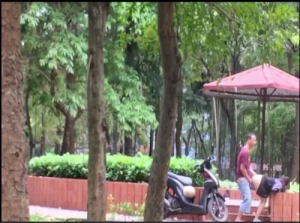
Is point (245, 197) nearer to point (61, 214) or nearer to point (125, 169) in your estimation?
point (125, 169)

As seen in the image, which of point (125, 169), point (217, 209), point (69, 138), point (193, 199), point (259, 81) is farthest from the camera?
point (69, 138)

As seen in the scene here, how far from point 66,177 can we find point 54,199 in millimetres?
542

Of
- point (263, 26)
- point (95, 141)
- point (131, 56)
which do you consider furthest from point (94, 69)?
point (131, 56)

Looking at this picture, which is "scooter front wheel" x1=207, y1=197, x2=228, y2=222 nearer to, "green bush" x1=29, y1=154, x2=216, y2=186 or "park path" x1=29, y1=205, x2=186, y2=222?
"park path" x1=29, y1=205, x2=186, y2=222

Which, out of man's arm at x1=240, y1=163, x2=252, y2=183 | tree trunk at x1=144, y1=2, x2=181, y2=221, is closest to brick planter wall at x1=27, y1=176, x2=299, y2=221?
man's arm at x1=240, y1=163, x2=252, y2=183

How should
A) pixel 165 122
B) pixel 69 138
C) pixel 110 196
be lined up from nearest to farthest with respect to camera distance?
1. pixel 165 122
2. pixel 110 196
3. pixel 69 138

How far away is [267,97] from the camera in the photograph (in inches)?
527

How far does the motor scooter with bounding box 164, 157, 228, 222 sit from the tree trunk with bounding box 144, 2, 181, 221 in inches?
146

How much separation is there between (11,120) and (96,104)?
3.37 ft

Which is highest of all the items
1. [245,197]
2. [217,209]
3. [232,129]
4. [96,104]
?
[96,104]

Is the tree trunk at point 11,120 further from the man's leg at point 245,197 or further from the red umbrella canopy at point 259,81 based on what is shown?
the red umbrella canopy at point 259,81

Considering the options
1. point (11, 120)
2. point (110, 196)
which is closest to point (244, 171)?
point (110, 196)

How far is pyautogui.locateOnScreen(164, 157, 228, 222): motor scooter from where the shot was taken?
981cm

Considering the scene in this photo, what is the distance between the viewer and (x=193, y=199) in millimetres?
10062
